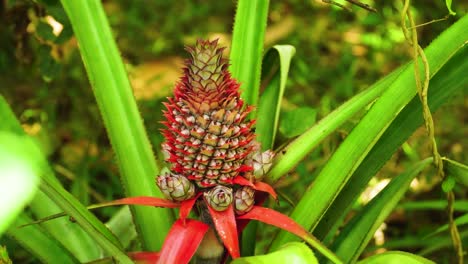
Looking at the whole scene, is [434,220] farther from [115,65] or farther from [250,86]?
[115,65]

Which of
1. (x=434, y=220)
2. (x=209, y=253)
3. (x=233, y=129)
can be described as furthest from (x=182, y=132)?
(x=434, y=220)

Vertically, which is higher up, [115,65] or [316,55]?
[115,65]

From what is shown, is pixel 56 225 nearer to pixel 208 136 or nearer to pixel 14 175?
pixel 208 136

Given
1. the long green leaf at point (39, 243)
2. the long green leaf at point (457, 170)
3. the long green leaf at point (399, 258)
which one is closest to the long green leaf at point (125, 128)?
the long green leaf at point (39, 243)

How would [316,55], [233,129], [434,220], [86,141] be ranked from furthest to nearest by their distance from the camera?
[316,55], [86,141], [434,220], [233,129]

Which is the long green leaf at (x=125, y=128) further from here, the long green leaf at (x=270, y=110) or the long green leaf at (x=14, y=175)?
the long green leaf at (x=14, y=175)

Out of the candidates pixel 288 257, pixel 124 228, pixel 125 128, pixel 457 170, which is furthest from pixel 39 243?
pixel 457 170
